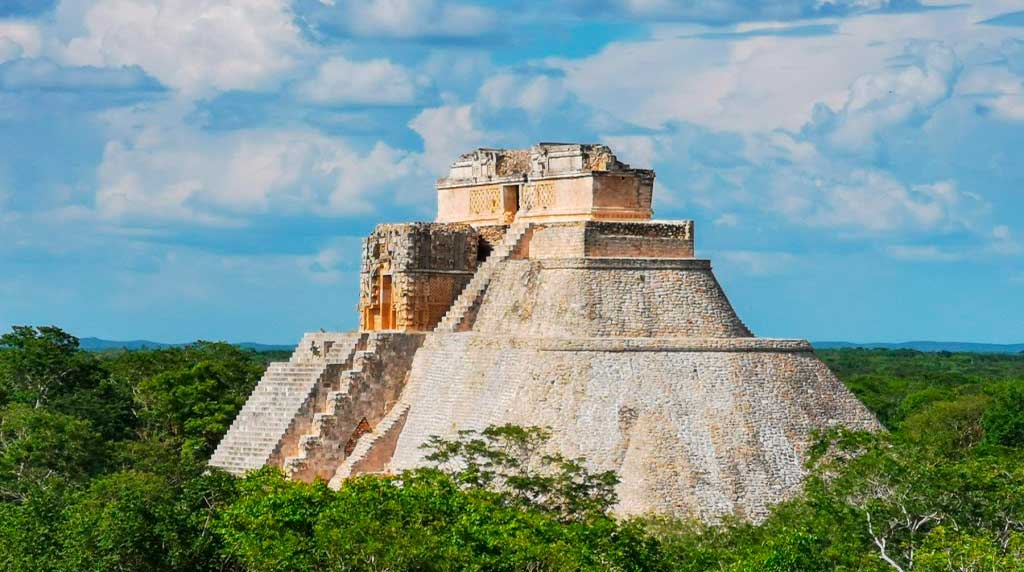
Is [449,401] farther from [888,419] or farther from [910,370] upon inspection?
[910,370]

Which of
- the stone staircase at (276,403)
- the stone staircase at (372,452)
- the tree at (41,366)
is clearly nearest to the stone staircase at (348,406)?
the stone staircase at (276,403)

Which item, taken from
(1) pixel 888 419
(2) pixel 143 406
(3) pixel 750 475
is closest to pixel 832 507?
(3) pixel 750 475

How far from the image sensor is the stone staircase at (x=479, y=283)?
40.8 meters

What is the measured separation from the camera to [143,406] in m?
55.7

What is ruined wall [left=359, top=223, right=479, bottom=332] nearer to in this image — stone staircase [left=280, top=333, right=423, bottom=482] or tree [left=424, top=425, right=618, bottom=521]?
stone staircase [left=280, top=333, right=423, bottom=482]

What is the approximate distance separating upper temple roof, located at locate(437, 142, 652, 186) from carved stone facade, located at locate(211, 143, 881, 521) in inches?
1.8

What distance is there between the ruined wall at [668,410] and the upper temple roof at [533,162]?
5.22 m

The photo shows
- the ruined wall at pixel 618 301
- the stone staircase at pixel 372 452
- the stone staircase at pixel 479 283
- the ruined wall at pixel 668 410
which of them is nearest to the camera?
the ruined wall at pixel 668 410

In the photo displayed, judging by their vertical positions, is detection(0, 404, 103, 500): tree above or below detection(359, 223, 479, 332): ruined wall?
below

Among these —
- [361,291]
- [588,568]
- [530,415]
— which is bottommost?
[588,568]

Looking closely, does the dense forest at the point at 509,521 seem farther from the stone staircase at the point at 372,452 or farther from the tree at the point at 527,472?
the stone staircase at the point at 372,452

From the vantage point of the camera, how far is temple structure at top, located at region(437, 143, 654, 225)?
4094 cm

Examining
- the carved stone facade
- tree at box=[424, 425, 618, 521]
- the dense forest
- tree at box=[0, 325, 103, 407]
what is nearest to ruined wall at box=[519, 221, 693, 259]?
the carved stone facade

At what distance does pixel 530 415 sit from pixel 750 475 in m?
4.54
